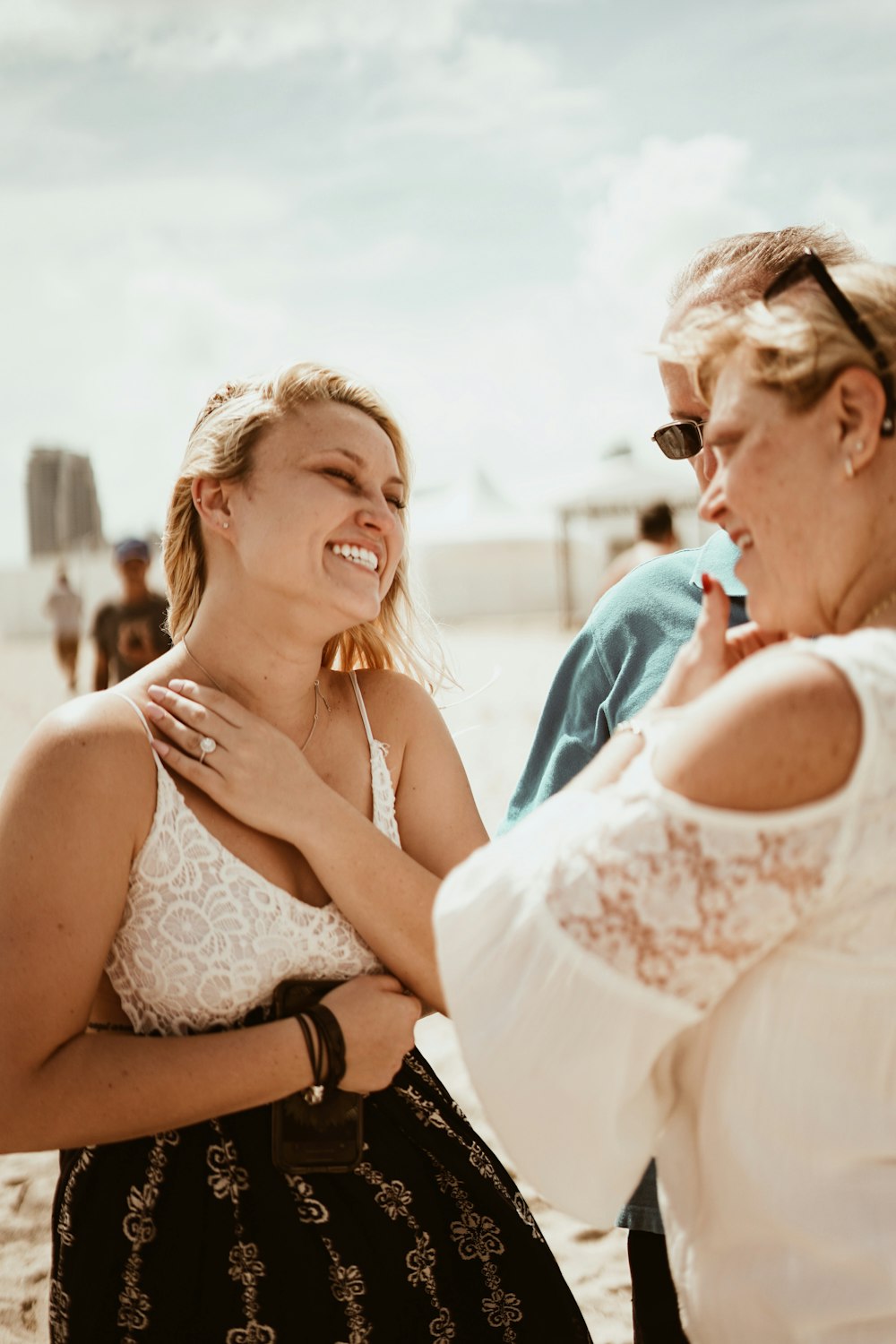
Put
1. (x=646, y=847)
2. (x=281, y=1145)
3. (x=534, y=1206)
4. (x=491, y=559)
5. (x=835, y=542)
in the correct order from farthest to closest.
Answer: (x=491, y=559)
(x=534, y=1206)
(x=281, y=1145)
(x=835, y=542)
(x=646, y=847)

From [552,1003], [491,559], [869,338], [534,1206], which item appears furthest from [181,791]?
[491,559]

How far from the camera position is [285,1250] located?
68.1 inches

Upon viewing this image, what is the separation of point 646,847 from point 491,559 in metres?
34.3

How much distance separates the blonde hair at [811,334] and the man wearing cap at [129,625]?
6.41 meters

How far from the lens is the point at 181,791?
179 centimetres

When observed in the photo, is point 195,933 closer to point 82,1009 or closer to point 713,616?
point 82,1009

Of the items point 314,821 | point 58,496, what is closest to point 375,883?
point 314,821

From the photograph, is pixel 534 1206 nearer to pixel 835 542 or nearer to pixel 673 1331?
pixel 673 1331

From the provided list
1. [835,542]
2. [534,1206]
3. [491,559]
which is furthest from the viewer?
[491,559]

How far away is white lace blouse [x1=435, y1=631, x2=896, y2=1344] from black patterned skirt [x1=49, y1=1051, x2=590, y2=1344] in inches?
25.7

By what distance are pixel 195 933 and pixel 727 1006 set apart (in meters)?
0.87

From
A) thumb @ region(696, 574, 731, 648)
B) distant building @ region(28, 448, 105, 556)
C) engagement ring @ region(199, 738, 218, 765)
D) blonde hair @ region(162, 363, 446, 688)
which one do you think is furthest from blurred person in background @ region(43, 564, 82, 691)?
distant building @ region(28, 448, 105, 556)

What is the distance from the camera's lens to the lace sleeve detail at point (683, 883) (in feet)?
3.55

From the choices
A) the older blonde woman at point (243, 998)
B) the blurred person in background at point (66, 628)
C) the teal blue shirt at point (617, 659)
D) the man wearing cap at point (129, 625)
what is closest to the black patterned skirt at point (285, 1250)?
the older blonde woman at point (243, 998)
